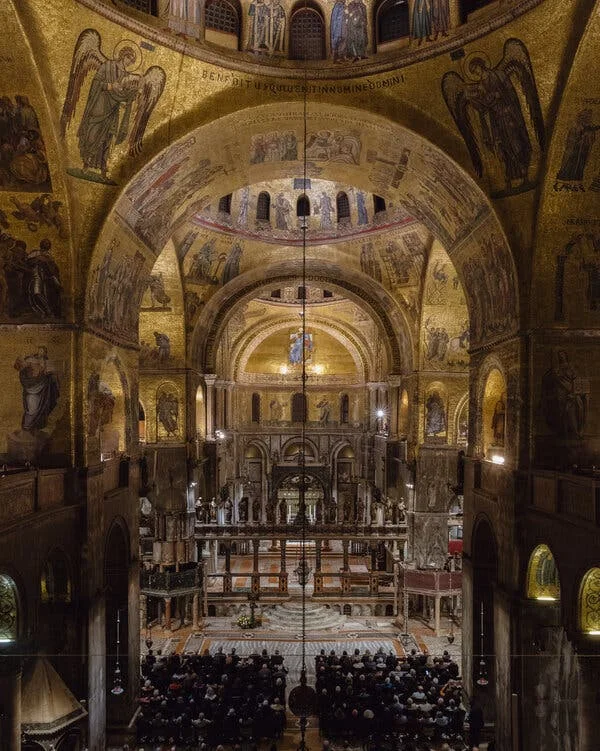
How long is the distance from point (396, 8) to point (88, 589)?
561 inches

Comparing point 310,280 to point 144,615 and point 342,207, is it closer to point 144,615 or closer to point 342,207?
point 342,207

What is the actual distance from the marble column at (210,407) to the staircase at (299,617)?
879 centimetres

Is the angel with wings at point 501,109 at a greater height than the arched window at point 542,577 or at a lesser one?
greater

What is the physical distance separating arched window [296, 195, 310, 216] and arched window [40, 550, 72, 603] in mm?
16410

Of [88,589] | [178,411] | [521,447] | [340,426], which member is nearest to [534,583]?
[521,447]

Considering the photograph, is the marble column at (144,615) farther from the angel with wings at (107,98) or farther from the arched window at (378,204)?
the arched window at (378,204)

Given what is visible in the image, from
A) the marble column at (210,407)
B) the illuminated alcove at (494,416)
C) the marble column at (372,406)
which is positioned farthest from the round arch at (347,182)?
the marble column at (372,406)

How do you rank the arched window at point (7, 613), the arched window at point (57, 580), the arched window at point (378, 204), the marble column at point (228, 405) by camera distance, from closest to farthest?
the arched window at point (7, 613)
the arched window at point (57, 580)
the arched window at point (378, 204)
the marble column at point (228, 405)

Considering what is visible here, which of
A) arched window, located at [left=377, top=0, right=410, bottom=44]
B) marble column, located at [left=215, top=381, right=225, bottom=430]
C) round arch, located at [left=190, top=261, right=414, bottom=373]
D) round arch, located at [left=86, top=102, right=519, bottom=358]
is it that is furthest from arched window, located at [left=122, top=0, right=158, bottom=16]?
marble column, located at [left=215, top=381, right=225, bottom=430]

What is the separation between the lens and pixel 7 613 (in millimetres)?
12031

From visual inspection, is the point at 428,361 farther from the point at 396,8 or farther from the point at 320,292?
the point at 396,8

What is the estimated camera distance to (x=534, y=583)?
45.7ft

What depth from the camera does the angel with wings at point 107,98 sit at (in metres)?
12.2

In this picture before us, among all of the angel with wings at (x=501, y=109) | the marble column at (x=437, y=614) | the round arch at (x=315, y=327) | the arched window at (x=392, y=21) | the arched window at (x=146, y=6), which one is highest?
the arched window at (x=392, y=21)
